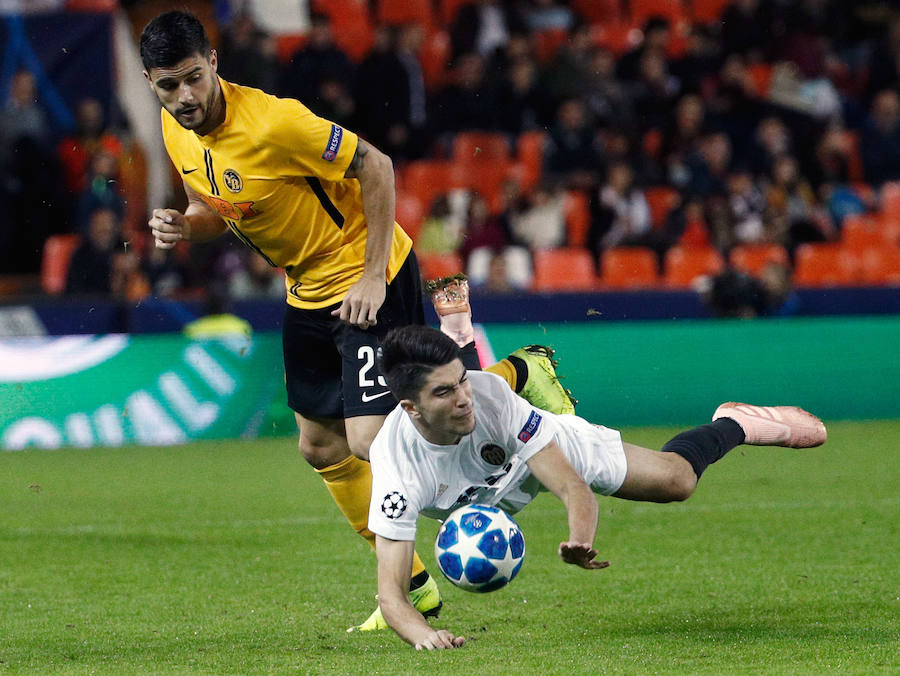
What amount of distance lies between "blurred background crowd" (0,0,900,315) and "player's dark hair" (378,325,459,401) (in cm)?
800

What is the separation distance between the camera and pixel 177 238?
18.1 ft

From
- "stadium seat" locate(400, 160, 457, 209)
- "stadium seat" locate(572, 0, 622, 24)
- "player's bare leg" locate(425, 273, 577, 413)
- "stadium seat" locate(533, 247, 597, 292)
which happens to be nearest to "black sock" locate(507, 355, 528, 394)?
"player's bare leg" locate(425, 273, 577, 413)

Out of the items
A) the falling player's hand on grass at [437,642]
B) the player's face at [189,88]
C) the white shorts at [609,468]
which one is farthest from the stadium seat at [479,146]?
the falling player's hand on grass at [437,642]

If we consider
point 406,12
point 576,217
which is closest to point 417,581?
point 576,217

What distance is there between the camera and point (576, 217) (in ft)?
49.1

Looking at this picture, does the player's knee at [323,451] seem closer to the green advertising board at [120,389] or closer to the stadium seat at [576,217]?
the green advertising board at [120,389]

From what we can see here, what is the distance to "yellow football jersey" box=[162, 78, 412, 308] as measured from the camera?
5.31 meters

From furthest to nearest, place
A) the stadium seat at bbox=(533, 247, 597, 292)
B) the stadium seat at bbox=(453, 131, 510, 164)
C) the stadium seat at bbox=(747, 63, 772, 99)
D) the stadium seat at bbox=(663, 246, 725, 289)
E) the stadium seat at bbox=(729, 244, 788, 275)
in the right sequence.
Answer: the stadium seat at bbox=(747, 63, 772, 99), the stadium seat at bbox=(453, 131, 510, 164), the stadium seat at bbox=(729, 244, 788, 275), the stadium seat at bbox=(663, 246, 725, 289), the stadium seat at bbox=(533, 247, 597, 292)

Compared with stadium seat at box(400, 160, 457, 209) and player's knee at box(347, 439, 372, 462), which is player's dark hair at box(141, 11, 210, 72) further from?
stadium seat at box(400, 160, 457, 209)

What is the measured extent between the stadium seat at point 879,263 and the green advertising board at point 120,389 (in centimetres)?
657

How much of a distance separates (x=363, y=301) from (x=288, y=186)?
526 mm

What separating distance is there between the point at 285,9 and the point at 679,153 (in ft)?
15.2

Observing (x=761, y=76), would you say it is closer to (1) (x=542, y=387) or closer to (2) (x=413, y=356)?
(1) (x=542, y=387)

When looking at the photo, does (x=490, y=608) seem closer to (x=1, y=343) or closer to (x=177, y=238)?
(x=177, y=238)
